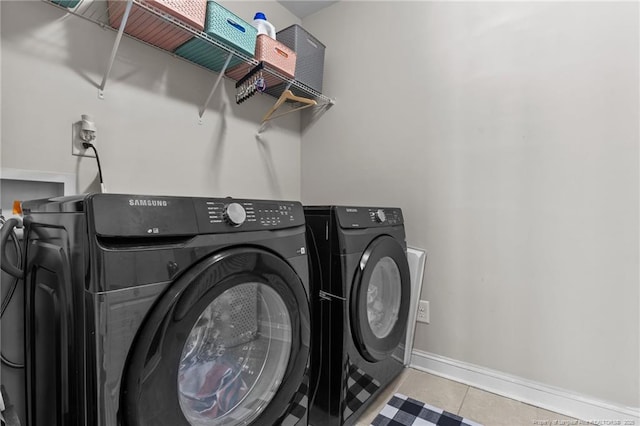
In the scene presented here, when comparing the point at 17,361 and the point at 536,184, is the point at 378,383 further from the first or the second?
the point at 17,361

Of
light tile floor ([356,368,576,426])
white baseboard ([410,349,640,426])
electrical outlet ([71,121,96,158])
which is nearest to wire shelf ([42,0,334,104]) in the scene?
electrical outlet ([71,121,96,158])

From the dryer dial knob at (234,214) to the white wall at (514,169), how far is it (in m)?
1.24

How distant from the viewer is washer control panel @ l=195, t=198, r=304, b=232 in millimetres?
778

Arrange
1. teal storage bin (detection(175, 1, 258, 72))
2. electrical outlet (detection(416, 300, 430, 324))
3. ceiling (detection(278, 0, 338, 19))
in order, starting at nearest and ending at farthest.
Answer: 1. teal storage bin (detection(175, 1, 258, 72))
2. electrical outlet (detection(416, 300, 430, 324))
3. ceiling (detection(278, 0, 338, 19))

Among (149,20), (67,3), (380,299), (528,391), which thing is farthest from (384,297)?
(67,3)

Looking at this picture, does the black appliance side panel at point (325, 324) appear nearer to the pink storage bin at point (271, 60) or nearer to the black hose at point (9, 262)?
the pink storage bin at point (271, 60)

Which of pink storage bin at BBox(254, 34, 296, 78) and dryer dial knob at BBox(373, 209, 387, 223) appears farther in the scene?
pink storage bin at BBox(254, 34, 296, 78)

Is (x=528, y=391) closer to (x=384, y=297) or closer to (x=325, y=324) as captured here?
(x=384, y=297)

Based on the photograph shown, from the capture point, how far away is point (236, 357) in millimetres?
927

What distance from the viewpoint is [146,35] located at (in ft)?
4.49

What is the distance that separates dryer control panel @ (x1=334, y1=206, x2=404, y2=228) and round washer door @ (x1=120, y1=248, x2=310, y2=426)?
367mm

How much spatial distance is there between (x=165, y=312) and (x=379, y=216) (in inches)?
40.5

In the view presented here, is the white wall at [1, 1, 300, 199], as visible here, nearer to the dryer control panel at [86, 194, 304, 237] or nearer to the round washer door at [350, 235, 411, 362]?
the dryer control panel at [86, 194, 304, 237]

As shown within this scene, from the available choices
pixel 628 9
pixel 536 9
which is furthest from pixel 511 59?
pixel 628 9
